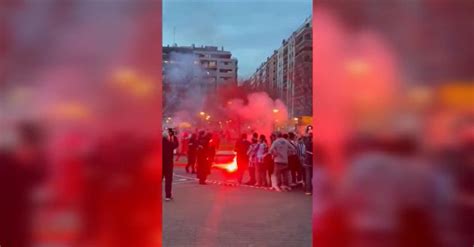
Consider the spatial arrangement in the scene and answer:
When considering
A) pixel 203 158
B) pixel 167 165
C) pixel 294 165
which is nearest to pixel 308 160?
pixel 294 165

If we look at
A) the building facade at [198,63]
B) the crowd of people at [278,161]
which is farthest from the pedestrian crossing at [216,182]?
the building facade at [198,63]

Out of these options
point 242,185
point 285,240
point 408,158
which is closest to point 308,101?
point 242,185

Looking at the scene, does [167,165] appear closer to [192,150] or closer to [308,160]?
[308,160]

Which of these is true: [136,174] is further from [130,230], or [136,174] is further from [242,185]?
[242,185]

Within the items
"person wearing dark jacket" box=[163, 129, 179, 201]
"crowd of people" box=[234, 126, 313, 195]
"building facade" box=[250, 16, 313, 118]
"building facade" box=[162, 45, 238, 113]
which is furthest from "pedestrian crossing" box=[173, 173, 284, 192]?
"building facade" box=[250, 16, 313, 118]

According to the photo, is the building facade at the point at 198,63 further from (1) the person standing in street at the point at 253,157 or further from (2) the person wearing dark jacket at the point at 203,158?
(1) the person standing in street at the point at 253,157

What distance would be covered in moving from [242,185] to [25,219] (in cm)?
876

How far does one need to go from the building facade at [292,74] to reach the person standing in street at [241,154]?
50.0 ft

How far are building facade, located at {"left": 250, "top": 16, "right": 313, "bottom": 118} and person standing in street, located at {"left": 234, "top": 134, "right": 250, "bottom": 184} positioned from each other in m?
15.2

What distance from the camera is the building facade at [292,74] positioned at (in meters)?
36.4

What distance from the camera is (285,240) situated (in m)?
5.62

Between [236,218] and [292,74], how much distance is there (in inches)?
1414

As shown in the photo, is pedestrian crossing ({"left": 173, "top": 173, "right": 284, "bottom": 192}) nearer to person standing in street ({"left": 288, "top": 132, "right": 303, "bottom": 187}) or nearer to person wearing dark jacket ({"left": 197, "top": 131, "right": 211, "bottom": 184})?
person wearing dark jacket ({"left": 197, "top": 131, "right": 211, "bottom": 184})

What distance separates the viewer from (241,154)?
1196 centimetres
